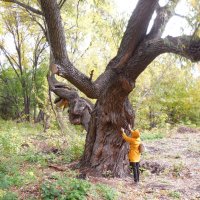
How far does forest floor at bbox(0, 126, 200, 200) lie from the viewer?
6.70 m

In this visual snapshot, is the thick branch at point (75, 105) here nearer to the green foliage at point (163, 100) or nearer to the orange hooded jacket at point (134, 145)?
the orange hooded jacket at point (134, 145)

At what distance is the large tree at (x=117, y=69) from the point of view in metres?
6.89

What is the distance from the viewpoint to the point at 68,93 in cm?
1084

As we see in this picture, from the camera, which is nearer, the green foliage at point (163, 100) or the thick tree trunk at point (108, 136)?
the thick tree trunk at point (108, 136)

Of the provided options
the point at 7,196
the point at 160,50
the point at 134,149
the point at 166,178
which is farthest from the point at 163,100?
the point at 7,196

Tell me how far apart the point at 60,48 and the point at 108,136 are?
270cm

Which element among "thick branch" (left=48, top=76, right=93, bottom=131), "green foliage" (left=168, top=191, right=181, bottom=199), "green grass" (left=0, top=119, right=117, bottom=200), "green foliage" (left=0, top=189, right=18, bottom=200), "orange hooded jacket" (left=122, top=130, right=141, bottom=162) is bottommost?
"green foliage" (left=168, top=191, right=181, bottom=199)

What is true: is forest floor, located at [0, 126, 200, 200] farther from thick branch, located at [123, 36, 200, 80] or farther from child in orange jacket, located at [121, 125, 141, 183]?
thick branch, located at [123, 36, 200, 80]

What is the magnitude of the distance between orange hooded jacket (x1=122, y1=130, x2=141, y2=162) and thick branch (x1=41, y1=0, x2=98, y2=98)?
4.38 ft

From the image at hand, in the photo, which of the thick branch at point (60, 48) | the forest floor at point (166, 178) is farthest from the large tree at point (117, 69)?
the forest floor at point (166, 178)

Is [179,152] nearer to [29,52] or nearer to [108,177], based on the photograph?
[108,177]

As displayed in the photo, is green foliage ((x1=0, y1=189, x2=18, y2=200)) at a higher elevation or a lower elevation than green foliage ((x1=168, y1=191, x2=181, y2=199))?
Result: higher

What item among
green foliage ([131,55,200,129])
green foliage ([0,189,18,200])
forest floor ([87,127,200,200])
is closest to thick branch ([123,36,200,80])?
forest floor ([87,127,200,200])

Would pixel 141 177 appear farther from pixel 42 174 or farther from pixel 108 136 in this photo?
pixel 42 174
